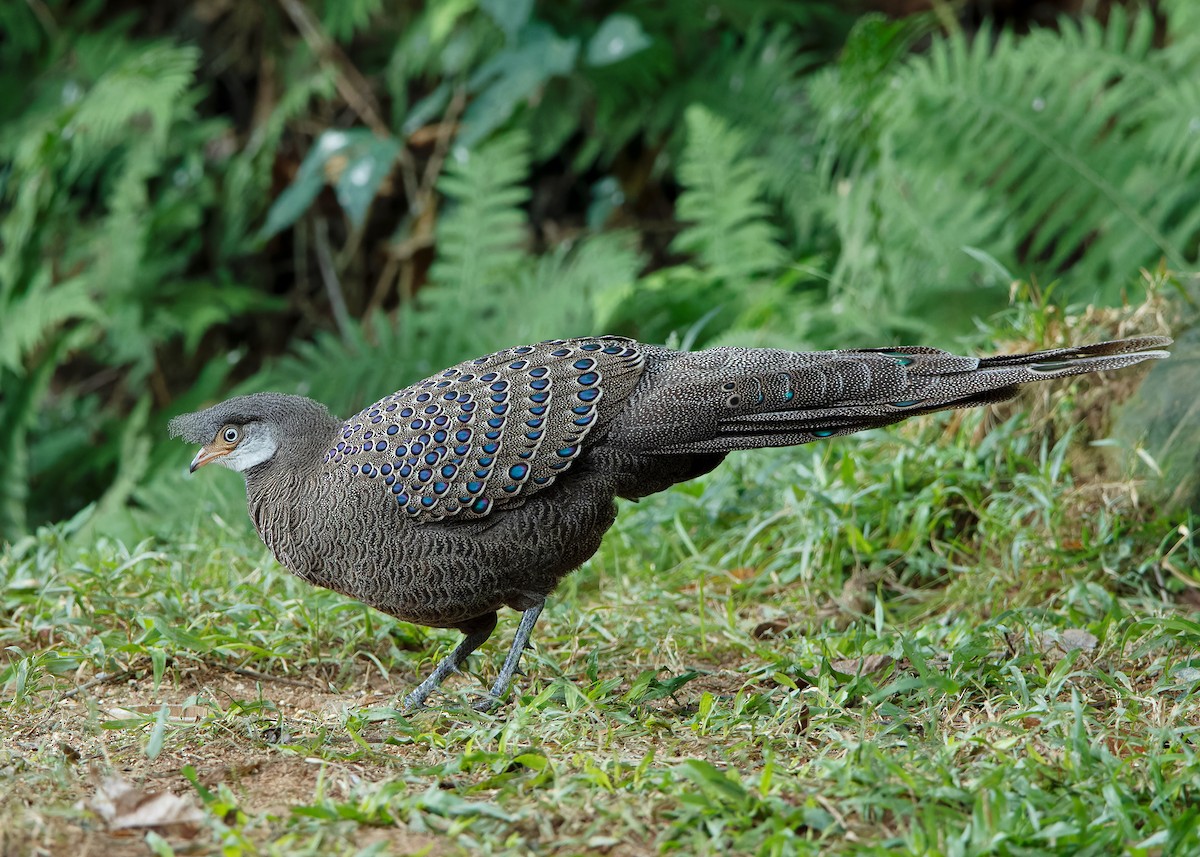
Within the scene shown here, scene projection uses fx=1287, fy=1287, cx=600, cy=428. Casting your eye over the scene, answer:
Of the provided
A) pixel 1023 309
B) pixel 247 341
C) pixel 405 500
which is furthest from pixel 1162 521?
pixel 247 341

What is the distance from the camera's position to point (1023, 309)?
466cm

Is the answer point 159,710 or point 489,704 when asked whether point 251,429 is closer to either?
point 159,710

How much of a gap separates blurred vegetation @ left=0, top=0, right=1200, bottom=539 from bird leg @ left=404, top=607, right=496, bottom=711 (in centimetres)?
214

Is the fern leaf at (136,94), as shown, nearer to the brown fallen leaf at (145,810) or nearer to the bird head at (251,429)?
the bird head at (251,429)

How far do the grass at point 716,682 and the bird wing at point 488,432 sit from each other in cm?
56

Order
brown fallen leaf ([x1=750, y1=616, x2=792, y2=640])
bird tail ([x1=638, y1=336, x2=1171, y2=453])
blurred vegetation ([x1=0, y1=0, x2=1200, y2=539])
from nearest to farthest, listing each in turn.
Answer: bird tail ([x1=638, y1=336, x2=1171, y2=453]), brown fallen leaf ([x1=750, y1=616, x2=792, y2=640]), blurred vegetation ([x1=0, y1=0, x2=1200, y2=539])

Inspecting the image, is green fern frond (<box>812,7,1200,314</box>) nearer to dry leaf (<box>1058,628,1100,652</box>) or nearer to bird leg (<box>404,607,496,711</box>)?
dry leaf (<box>1058,628,1100,652</box>)

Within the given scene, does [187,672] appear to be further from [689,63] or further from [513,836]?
[689,63]

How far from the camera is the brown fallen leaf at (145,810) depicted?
8.48ft

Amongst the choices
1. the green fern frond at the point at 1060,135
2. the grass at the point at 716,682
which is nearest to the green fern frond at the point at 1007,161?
the green fern frond at the point at 1060,135

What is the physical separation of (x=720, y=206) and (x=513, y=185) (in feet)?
6.85

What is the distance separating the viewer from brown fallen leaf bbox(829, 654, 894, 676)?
11.7 ft

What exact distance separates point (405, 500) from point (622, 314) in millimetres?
2747

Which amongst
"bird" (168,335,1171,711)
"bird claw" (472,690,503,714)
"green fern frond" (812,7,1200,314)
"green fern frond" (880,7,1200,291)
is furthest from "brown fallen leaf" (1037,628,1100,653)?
"green fern frond" (880,7,1200,291)
